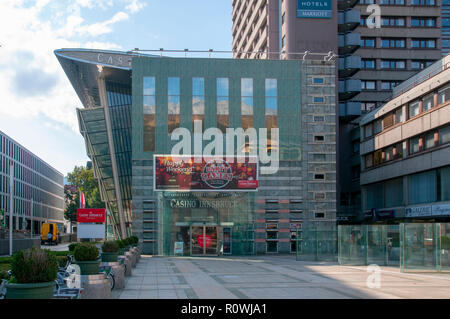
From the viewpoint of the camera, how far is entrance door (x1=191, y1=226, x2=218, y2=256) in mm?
44719

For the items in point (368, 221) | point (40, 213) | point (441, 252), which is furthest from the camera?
point (40, 213)

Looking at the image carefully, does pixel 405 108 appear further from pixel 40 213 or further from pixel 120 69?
pixel 40 213

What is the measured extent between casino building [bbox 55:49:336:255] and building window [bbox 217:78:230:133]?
0.29 ft

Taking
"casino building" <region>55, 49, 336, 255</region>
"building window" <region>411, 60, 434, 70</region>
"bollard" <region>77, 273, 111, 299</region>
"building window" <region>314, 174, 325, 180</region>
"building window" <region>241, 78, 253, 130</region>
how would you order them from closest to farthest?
1. "bollard" <region>77, 273, 111, 299</region>
2. "casino building" <region>55, 49, 336, 255</region>
3. "building window" <region>241, 78, 253, 130</region>
4. "building window" <region>314, 174, 325, 180</region>
5. "building window" <region>411, 60, 434, 70</region>

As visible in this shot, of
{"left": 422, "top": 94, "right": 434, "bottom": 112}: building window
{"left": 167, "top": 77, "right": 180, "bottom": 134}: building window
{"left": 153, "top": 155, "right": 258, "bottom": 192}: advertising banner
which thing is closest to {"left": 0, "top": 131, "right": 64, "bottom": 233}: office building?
{"left": 167, "top": 77, "right": 180, "bottom": 134}: building window

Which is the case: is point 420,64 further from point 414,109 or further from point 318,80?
point 318,80

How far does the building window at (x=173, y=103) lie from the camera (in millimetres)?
46281

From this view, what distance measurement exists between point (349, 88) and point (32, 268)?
207 ft

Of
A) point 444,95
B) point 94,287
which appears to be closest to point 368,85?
point 444,95

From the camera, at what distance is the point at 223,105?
46906mm

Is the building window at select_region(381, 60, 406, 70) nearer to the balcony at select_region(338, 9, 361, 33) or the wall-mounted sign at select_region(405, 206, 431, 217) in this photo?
the balcony at select_region(338, 9, 361, 33)
